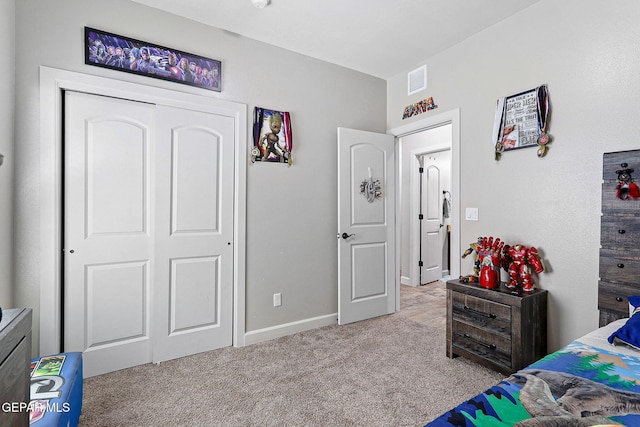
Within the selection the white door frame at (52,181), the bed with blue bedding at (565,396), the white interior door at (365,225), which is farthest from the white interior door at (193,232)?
the bed with blue bedding at (565,396)

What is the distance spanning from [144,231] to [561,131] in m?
3.13

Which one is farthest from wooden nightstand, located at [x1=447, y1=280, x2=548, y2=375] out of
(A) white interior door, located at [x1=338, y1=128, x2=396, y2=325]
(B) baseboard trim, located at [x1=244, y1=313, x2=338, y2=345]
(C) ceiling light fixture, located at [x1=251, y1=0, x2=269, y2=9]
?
(C) ceiling light fixture, located at [x1=251, y1=0, x2=269, y2=9]

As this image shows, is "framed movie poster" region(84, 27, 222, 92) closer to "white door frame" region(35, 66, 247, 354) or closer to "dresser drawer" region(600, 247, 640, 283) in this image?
"white door frame" region(35, 66, 247, 354)

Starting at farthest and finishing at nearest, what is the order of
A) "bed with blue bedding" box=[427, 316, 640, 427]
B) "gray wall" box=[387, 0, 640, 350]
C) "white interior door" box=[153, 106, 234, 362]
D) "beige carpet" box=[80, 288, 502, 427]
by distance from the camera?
"white interior door" box=[153, 106, 234, 362]
"gray wall" box=[387, 0, 640, 350]
"beige carpet" box=[80, 288, 502, 427]
"bed with blue bedding" box=[427, 316, 640, 427]

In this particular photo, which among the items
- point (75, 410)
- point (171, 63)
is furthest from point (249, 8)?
point (75, 410)

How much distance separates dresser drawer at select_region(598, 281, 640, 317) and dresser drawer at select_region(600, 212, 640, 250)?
239mm

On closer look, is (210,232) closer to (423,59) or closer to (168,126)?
(168,126)

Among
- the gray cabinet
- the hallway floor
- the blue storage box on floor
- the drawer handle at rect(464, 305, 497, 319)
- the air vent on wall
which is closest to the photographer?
the gray cabinet

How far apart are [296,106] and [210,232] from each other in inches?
57.1

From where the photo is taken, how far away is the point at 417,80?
10.9ft

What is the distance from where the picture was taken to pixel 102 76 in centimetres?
224

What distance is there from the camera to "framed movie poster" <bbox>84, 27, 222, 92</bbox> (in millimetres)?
2217

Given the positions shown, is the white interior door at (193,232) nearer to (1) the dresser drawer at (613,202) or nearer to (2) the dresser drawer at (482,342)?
(2) the dresser drawer at (482,342)

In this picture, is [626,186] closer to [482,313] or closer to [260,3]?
[482,313]
